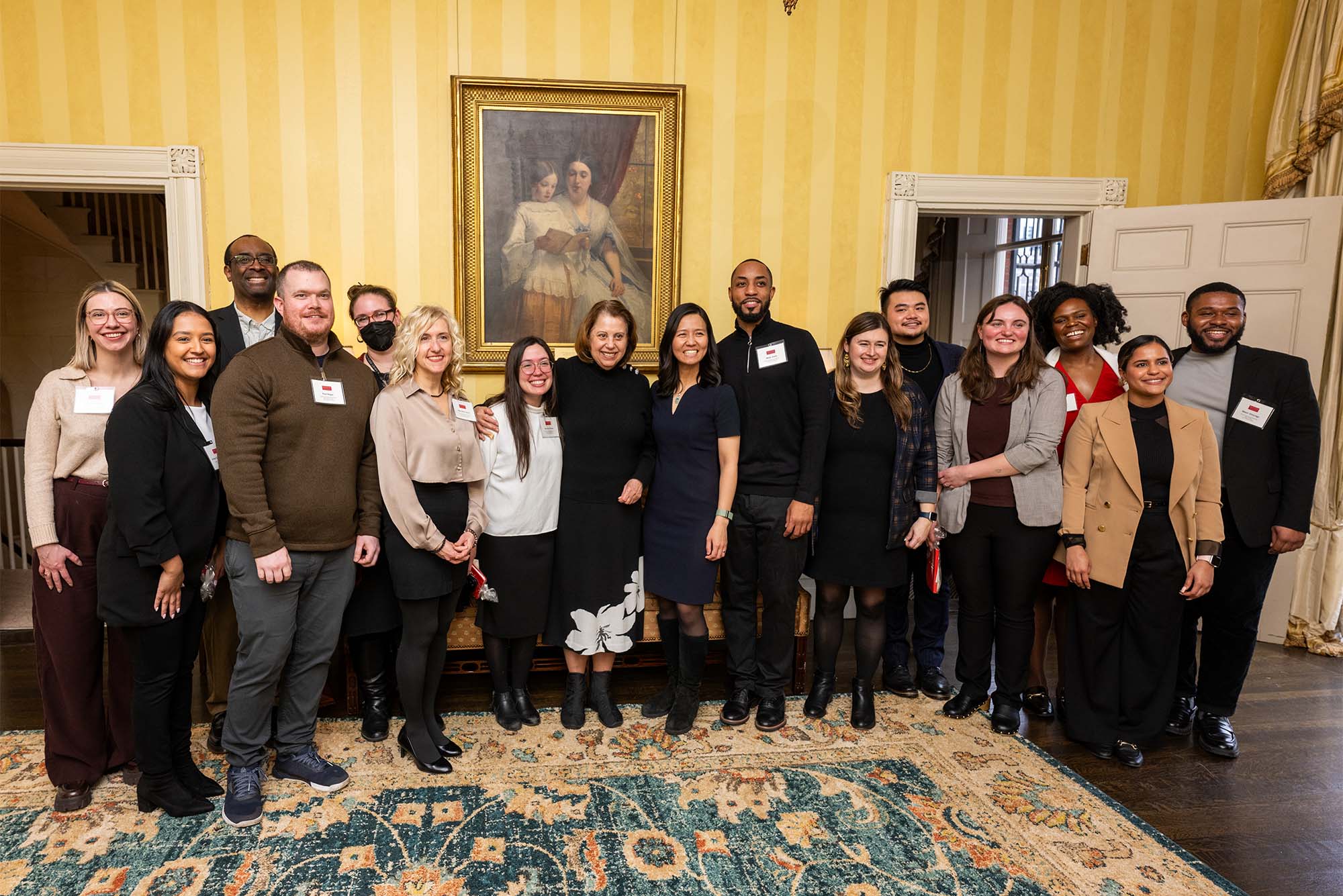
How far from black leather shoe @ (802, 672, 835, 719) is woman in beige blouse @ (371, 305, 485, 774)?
146 centimetres

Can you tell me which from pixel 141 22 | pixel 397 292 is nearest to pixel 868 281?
pixel 397 292

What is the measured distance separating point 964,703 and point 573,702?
1.63m

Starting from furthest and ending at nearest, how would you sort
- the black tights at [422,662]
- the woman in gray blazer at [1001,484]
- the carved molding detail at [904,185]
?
the carved molding detail at [904,185] → the woman in gray blazer at [1001,484] → the black tights at [422,662]

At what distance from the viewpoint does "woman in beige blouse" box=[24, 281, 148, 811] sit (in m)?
2.39

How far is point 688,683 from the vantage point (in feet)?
10.2

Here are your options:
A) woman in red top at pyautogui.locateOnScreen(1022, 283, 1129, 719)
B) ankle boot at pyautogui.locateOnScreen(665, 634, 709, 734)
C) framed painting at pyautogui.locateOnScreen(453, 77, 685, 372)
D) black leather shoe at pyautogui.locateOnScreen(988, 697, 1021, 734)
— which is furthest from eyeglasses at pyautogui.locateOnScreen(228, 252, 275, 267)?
black leather shoe at pyautogui.locateOnScreen(988, 697, 1021, 734)

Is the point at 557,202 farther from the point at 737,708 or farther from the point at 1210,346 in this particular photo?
the point at 1210,346

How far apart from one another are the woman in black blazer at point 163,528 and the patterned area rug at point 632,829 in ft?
0.99

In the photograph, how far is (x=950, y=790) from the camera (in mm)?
2686

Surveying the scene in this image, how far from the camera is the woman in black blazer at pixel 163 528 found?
2236 millimetres

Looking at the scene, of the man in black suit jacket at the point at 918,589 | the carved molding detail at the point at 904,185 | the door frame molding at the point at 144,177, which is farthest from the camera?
the carved molding detail at the point at 904,185

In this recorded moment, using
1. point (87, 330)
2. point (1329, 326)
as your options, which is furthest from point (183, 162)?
point (1329, 326)

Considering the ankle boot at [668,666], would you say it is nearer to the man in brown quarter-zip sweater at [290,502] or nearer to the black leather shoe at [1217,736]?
the man in brown quarter-zip sweater at [290,502]

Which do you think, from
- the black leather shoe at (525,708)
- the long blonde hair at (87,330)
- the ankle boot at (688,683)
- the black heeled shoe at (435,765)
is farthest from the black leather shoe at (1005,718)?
the long blonde hair at (87,330)
